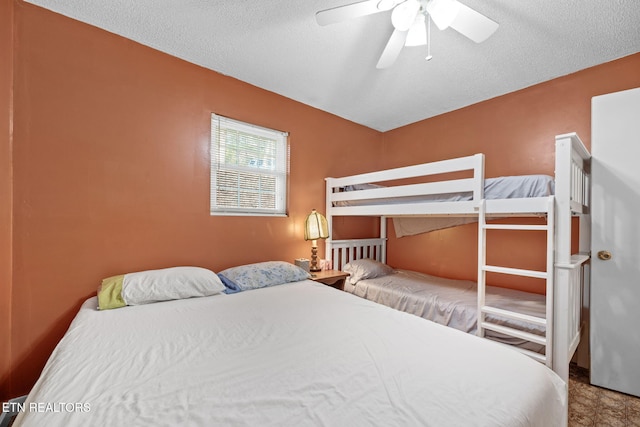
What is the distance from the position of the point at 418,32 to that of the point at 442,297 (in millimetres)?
2072

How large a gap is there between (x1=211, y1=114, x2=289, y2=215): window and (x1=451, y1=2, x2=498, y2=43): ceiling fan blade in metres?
1.87

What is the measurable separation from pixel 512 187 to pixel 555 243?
1.47 feet

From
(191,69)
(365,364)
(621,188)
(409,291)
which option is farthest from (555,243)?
(191,69)

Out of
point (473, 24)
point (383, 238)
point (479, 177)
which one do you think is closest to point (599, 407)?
point (479, 177)

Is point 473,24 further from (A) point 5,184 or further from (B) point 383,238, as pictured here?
(A) point 5,184

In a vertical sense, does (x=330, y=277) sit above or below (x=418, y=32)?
below

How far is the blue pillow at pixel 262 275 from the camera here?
2.19m

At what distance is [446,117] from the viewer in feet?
10.7

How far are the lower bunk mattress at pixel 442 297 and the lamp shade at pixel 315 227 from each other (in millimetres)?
571

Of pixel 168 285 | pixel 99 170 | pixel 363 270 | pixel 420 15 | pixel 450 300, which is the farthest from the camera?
Result: pixel 363 270

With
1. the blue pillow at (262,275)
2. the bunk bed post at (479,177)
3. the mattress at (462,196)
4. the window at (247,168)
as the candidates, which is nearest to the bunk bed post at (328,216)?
the mattress at (462,196)

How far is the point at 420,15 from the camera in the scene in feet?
5.27

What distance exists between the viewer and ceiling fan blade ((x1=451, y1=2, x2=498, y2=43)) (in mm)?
1468

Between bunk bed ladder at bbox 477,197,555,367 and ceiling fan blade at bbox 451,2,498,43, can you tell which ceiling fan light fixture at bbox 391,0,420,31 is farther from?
bunk bed ladder at bbox 477,197,555,367
